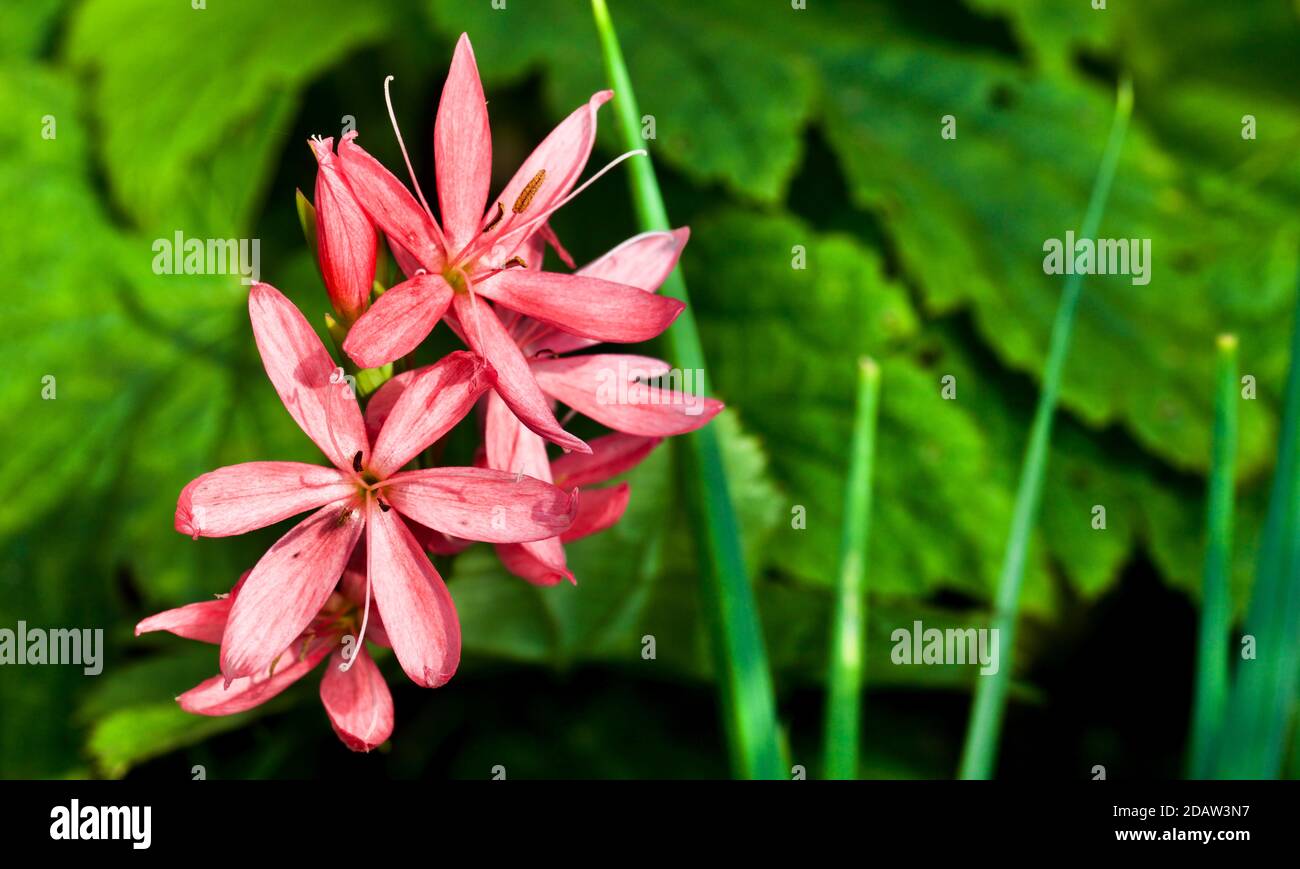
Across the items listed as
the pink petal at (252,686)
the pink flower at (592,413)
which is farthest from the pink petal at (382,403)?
the pink petal at (252,686)

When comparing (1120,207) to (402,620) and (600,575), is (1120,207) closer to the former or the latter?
(600,575)

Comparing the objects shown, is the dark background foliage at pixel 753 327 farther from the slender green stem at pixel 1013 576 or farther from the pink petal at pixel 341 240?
the pink petal at pixel 341 240

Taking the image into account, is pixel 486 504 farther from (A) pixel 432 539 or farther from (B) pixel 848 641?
(B) pixel 848 641

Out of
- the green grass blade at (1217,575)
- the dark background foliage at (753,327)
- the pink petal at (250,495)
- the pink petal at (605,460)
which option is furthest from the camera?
the dark background foliage at (753,327)

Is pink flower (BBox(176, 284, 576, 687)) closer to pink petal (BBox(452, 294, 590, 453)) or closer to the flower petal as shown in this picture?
pink petal (BBox(452, 294, 590, 453))
